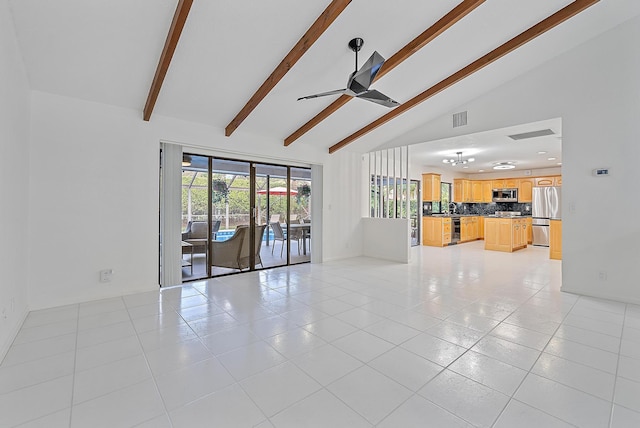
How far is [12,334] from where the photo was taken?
2545 millimetres

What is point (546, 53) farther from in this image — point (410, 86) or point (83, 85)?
point (83, 85)

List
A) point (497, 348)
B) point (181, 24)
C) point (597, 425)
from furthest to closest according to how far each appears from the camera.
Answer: point (181, 24), point (497, 348), point (597, 425)

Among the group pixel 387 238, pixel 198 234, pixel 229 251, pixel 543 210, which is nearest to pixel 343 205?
pixel 387 238

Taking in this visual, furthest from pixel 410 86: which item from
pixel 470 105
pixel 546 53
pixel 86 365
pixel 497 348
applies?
pixel 86 365

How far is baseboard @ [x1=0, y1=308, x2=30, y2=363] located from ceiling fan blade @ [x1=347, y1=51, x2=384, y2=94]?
3916mm

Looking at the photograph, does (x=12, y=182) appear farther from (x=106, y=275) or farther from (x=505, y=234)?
(x=505, y=234)

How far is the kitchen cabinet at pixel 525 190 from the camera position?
9250mm

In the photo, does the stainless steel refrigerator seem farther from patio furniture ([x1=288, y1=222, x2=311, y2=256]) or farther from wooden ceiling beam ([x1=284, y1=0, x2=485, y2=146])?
wooden ceiling beam ([x1=284, y1=0, x2=485, y2=146])

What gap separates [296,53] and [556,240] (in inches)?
276

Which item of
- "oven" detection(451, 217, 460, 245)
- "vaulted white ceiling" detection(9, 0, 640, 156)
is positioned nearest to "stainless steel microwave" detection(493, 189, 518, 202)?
"oven" detection(451, 217, 460, 245)

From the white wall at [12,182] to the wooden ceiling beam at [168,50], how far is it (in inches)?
44.3

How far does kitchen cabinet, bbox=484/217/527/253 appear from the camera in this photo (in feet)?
25.0

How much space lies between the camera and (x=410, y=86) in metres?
4.53

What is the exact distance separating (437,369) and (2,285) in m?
3.49
